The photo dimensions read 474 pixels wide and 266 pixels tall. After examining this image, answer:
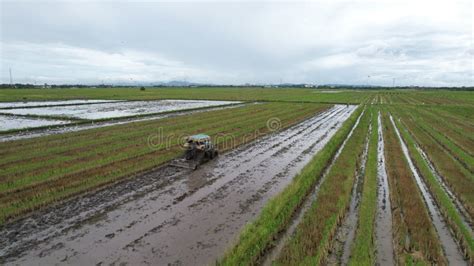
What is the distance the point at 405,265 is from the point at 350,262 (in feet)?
4.40

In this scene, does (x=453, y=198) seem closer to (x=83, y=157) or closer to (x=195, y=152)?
(x=195, y=152)

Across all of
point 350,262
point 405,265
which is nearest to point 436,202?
point 405,265

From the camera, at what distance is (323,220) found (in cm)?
970

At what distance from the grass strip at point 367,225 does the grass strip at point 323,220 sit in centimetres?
58

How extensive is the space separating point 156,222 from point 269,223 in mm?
3638

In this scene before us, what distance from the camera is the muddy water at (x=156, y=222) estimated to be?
7.88 meters

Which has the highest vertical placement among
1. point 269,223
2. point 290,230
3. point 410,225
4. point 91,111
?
point 91,111

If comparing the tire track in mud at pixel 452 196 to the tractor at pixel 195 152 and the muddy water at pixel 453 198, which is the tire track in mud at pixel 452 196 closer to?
the muddy water at pixel 453 198

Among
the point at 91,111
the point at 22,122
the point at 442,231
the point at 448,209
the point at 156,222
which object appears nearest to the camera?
the point at 442,231

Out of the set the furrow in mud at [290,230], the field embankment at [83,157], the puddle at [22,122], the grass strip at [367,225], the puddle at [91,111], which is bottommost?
the furrow in mud at [290,230]

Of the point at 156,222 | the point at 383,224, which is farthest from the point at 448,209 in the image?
the point at 156,222

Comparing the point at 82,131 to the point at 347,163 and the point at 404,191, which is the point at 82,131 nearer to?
the point at 347,163

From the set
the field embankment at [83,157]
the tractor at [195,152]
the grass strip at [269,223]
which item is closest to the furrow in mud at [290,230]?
the grass strip at [269,223]

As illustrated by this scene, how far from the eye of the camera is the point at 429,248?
8148 mm
